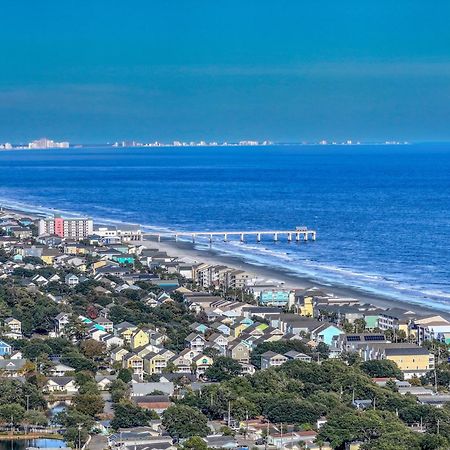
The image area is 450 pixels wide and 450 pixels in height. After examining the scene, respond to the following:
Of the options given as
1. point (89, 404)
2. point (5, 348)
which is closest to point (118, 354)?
point (5, 348)

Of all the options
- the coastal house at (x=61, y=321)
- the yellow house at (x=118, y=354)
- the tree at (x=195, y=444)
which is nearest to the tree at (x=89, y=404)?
the tree at (x=195, y=444)

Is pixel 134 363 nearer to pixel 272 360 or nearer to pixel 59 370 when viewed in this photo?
pixel 59 370

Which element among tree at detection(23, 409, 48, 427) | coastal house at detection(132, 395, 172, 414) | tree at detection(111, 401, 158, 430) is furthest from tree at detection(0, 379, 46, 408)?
tree at detection(111, 401, 158, 430)

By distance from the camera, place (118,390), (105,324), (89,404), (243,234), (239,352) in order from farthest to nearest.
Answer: (243,234) < (105,324) < (239,352) < (118,390) < (89,404)

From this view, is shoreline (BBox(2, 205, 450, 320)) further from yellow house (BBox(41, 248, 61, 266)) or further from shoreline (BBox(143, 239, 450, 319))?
yellow house (BBox(41, 248, 61, 266))

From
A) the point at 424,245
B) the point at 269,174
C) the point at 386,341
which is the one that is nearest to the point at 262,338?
the point at 386,341

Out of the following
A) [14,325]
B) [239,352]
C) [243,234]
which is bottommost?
[239,352]

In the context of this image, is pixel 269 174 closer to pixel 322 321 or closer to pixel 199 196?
pixel 199 196
